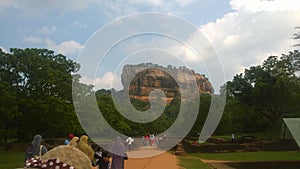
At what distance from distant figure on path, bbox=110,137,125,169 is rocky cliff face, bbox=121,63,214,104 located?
1.04 metres

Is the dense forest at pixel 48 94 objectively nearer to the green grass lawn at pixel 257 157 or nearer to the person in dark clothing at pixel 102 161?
the green grass lawn at pixel 257 157

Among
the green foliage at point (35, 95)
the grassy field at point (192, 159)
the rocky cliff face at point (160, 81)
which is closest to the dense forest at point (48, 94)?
the green foliage at point (35, 95)

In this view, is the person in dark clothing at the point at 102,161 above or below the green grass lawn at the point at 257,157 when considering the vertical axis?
above

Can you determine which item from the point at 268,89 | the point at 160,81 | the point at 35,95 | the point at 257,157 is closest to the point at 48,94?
the point at 35,95

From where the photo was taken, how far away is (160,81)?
923 cm

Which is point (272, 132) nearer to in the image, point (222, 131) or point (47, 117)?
point (222, 131)

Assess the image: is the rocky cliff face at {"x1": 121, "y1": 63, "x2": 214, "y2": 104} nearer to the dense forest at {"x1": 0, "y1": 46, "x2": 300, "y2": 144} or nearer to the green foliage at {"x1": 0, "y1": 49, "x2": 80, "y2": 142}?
the dense forest at {"x1": 0, "y1": 46, "x2": 300, "y2": 144}

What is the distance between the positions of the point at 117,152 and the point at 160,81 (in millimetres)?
2280

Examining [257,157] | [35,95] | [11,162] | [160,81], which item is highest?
[35,95]

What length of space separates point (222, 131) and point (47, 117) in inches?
929

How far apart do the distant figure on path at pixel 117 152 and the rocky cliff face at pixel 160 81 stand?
104 centimetres

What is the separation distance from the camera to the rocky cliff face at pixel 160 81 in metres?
7.54

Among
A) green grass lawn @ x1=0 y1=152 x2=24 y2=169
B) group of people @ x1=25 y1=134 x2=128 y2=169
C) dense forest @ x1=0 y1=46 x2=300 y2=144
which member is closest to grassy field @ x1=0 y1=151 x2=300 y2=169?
green grass lawn @ x1=0 y1=152 x2=24 y2=169

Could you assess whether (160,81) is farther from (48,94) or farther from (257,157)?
(48,94)
